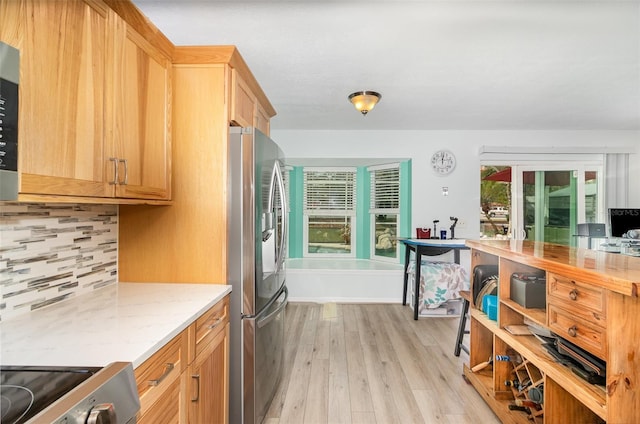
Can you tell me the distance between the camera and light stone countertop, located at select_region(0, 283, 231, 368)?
0.89m

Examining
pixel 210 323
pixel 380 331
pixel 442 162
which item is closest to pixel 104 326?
pixel 210 323

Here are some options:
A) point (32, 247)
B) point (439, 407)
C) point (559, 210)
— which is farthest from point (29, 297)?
point (559, 210)

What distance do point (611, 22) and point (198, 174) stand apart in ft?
8.39

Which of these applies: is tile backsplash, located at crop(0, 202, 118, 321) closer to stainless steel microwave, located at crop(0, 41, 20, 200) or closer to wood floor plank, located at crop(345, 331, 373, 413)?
stainless steel microwave, located at crop(0, 41, 20, 200)

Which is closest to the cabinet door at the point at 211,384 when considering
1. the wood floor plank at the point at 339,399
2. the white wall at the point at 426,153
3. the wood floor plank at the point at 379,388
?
the wood floor plank at the point at 339,399

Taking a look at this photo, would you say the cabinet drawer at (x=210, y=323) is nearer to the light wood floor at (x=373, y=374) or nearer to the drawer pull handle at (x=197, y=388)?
the drawer pull handle at (x=197, y=388)

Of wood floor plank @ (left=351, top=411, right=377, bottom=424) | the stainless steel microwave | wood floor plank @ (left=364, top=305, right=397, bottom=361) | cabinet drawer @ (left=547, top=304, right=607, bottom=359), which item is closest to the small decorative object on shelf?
cabinet drawer @ (left=547, top=304, right=607, bottom=359)

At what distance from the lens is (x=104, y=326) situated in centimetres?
110

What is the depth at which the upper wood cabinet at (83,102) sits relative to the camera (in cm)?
89

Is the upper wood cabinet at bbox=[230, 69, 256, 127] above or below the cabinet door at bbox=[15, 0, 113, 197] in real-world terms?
above

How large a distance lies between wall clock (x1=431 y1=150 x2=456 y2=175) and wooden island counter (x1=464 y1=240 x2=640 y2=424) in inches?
93.9

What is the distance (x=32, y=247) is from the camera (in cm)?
124

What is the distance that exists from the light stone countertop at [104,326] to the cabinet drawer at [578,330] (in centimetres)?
151

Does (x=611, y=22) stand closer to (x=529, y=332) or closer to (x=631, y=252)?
(x=529, y=332)
